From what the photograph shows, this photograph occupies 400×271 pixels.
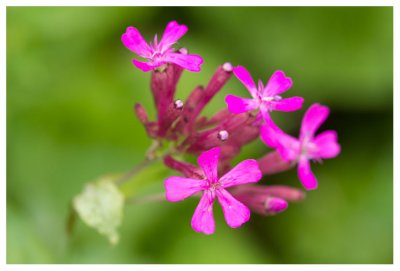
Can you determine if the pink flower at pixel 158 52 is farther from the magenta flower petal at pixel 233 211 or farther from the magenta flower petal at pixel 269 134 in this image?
the magenta flower petal at pixel 233 211

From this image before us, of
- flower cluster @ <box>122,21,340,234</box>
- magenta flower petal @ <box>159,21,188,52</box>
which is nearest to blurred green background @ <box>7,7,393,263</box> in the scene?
flower cluster @ <box>122,21,340,234</box>

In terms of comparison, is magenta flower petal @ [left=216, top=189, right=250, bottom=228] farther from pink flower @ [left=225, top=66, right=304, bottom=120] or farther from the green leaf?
the green leaf

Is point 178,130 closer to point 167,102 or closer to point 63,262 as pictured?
point 167,102

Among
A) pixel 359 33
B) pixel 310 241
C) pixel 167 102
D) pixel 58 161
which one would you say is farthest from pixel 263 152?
pixel 167 102

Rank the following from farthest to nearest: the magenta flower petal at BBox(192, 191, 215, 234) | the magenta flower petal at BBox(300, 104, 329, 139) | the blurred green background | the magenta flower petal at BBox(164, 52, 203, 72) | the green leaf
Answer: the blurred green background < the green leaf < the magenta flower petal at BBox(300, 104, 329, 139) < the magenta flower petal at BBox(164, 52, 203, 72) < the magenta flower petal at BBox(192, 191, 215, 234)

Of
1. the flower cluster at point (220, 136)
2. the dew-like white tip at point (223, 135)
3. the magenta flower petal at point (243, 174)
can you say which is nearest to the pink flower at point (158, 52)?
the flower cluster at point (220, 136)
